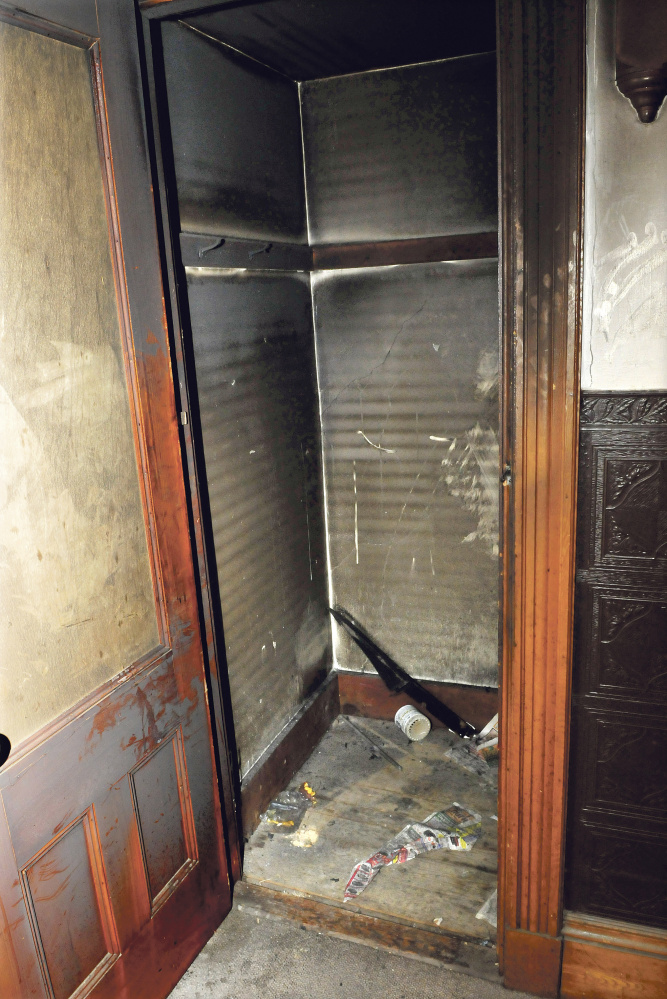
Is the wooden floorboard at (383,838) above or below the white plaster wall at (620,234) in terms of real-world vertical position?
below

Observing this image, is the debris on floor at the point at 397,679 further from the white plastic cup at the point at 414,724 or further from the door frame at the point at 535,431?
the door frame at the point at 535,431

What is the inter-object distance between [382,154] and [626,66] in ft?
4.96

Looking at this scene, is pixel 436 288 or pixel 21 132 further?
pixel 436 288

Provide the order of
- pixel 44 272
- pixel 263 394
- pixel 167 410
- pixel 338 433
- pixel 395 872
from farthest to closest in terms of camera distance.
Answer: pixel 338 433
pixel 263 394
pixel 395 872
pixel 167 410
pixel 44 272

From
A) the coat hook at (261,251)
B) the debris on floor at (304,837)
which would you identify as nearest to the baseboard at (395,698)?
the debris on floor at (304,837)

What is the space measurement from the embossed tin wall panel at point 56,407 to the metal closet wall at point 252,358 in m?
0.50

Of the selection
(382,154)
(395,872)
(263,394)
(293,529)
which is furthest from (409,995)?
(382,154)

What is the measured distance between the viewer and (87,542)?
1.71 meters

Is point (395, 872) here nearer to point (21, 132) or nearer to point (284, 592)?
point (284, 592)

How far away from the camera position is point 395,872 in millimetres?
2432

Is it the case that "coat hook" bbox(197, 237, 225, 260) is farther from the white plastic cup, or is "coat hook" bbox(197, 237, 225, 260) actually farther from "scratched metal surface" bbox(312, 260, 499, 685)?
the white plastic cup

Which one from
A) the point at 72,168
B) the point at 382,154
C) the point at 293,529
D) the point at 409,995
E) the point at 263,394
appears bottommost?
the point at 409,995

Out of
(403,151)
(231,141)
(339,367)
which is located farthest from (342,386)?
(231,141)

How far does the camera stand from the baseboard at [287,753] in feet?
8.63
